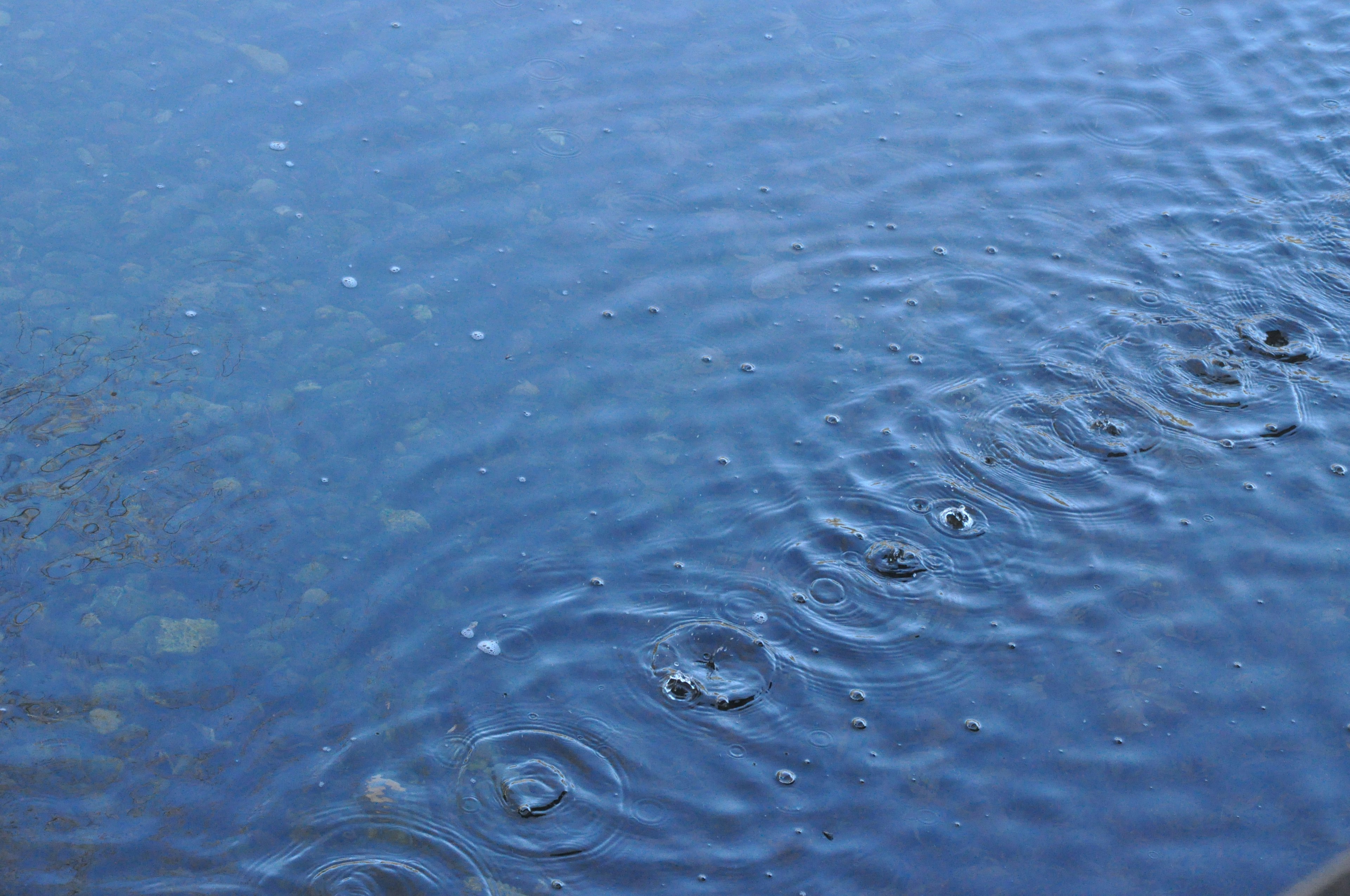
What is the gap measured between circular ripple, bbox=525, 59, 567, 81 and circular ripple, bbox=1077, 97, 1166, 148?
301 cm

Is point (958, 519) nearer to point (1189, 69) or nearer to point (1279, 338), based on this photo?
point (1279, 338)

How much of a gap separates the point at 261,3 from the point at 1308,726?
6.57 meters

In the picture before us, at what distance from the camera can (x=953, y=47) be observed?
6.82m

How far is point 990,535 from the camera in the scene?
435 cm

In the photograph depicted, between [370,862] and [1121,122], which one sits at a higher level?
[1121,122]

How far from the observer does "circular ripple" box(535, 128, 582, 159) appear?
592cm

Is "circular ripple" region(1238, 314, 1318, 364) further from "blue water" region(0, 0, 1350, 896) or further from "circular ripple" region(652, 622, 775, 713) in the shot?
"circular ripple" region(652, 622, 775, 713)

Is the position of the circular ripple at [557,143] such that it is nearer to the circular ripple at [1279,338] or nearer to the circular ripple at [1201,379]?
the circular ripple at [1201,379]

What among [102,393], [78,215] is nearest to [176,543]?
[102,393]

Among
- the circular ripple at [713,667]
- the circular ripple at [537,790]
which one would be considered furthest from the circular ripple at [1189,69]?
the circular ripple at [537,790]

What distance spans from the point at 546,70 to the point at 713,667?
399 centimetres

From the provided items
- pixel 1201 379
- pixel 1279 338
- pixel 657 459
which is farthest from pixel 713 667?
pixel 1279 338

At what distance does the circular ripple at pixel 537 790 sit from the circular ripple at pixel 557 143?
10.9 feet

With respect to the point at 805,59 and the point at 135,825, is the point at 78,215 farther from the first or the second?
the point at 805,59
